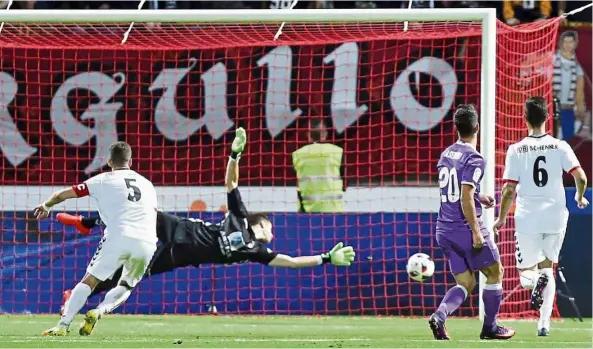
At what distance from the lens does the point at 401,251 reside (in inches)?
529

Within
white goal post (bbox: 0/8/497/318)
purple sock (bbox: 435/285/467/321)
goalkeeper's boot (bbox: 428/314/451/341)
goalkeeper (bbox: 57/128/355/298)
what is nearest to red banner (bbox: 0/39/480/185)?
goalkeeper (bbox: 57/128/355/298)

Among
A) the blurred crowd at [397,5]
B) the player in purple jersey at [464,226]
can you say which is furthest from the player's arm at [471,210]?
the blurred crowd at [397,5]

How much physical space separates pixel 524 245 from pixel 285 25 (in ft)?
12.3

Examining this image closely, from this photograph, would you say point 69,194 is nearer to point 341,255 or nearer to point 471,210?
point 471,210

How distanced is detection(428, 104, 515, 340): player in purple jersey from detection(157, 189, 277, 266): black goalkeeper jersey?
3.45 m

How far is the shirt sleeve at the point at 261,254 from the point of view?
1218 centimetres

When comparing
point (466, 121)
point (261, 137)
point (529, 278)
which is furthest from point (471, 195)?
point (261, 137)

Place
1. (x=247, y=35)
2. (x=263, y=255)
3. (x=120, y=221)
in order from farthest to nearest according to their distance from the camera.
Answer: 1. (x=247, y=35)
2. (x=263, y=255)
3. (x=120, y=221)

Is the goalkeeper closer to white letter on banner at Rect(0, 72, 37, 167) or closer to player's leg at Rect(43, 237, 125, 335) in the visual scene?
white letter on banner at Rect(0, 72, 37, 167)

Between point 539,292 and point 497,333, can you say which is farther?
point 539,292

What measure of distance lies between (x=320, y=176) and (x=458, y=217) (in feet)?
15.8

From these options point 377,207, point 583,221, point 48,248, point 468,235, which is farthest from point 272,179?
point 468,235

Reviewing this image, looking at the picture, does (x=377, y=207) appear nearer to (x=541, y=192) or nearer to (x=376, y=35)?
(x=376, y=35)

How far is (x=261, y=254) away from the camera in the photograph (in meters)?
12.2
